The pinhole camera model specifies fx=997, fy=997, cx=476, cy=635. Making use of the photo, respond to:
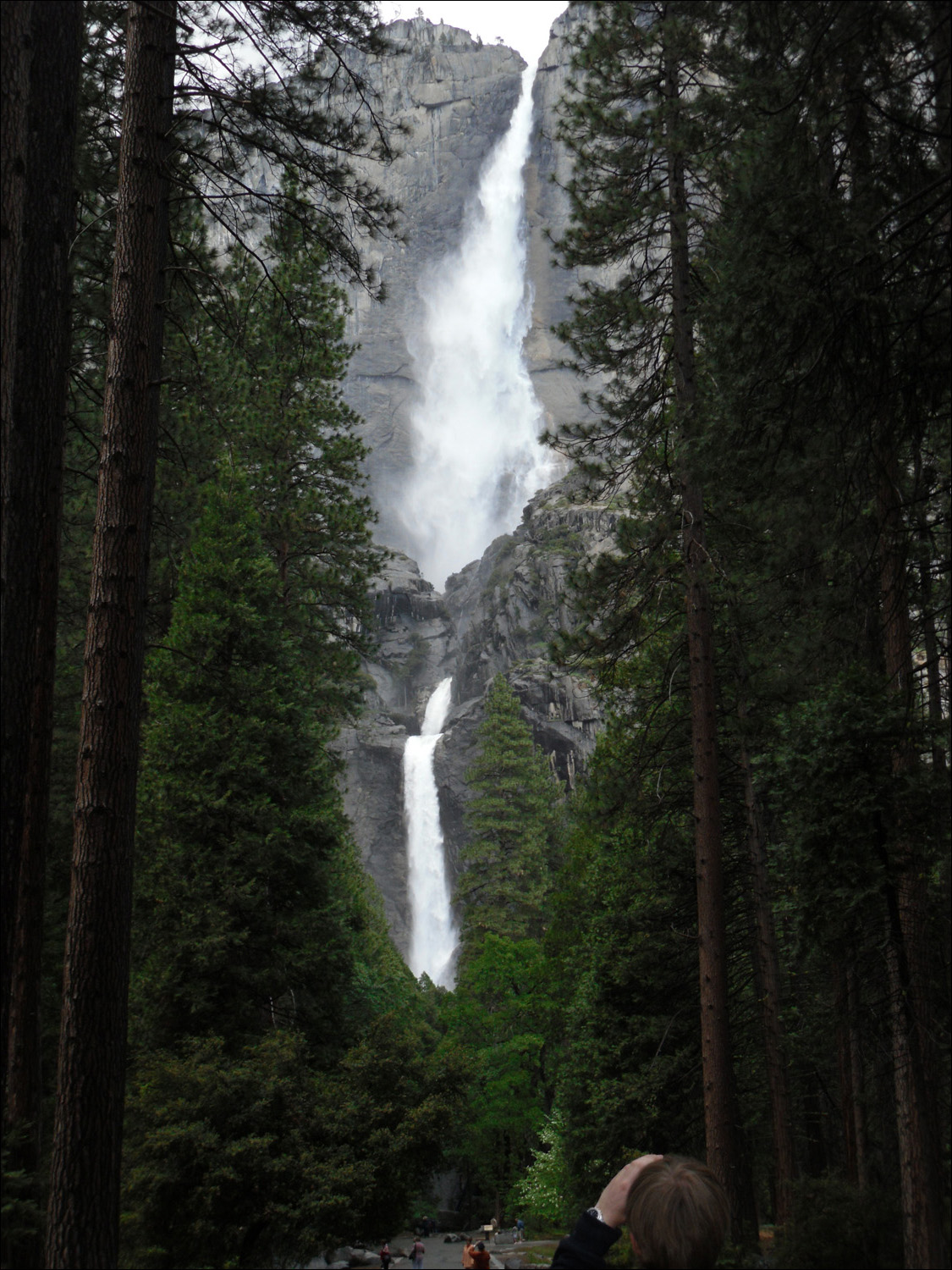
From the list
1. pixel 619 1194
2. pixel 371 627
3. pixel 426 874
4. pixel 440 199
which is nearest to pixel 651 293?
pixel 371 627

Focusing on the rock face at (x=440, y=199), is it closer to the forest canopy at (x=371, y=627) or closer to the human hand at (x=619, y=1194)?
the forest canopy at (x=371, y=627)

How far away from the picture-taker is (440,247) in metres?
127

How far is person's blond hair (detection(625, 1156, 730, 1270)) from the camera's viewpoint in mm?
1894

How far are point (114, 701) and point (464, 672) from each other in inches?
2442

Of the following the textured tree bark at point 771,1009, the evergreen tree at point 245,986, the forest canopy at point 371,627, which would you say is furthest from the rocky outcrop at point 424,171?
the textured tree bark at point 771,1009

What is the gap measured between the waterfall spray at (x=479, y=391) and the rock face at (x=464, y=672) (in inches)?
1177

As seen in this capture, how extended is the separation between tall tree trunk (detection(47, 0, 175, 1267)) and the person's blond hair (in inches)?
165

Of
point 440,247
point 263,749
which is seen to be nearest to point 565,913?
point 263,749

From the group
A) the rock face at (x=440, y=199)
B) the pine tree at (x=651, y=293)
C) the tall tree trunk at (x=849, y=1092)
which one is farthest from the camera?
the rock face at (x=440, y=199)

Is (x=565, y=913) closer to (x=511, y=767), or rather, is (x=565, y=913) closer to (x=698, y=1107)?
(x=698, y=1107)

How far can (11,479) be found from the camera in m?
4.82

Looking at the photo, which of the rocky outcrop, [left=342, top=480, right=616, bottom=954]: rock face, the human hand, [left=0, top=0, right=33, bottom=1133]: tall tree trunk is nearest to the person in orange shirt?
[left=0, top=0, right=33, bottom=1133]: tall tree trunk

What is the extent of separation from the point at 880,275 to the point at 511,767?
1392 inches

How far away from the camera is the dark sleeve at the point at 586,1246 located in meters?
1.99
